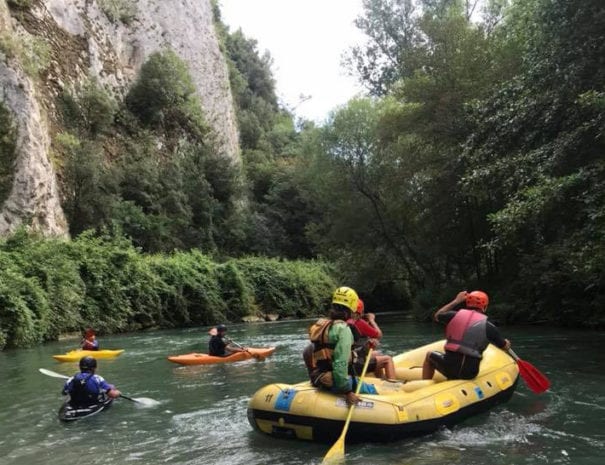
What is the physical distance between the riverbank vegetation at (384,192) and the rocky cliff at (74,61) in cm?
112

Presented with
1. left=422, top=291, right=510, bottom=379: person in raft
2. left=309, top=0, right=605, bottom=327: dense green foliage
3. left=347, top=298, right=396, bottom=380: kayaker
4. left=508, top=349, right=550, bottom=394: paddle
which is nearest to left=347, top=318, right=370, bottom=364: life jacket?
left=347, top=298, right=396, bottom=380: kayaker

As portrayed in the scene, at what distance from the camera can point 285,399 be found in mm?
5332

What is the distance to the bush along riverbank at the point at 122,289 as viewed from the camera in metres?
14.7

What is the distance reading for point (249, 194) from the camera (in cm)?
3809

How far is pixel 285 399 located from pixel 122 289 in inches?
573

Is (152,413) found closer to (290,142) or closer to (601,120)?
(601,120)

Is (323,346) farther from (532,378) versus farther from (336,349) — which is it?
(532,378)

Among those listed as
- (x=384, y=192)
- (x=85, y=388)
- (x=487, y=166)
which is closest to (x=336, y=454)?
(x=85, y=388)

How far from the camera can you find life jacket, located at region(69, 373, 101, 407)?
656 cm

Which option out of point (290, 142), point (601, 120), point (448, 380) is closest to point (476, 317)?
point (448, 380)

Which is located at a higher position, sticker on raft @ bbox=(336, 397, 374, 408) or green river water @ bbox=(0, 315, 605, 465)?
sticker on raft @ bbox=(336, 397, 374, 408)

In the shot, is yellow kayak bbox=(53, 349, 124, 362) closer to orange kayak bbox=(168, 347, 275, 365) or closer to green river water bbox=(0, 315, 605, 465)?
green river water bbox=(0, 315, 605, 465)

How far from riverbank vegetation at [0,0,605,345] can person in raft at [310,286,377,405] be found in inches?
188

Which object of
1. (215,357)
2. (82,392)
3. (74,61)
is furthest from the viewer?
(74,61)
